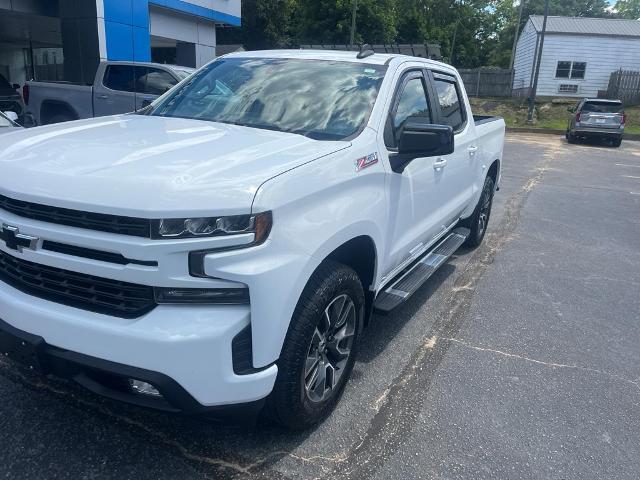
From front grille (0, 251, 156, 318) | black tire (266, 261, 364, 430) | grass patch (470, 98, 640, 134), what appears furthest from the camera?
grass patch (470, 98, 640, 134)

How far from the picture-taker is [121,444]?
2.73 metres

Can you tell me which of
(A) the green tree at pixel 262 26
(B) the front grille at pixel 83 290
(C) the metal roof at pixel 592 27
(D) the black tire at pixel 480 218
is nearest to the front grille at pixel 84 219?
(B) the front grille at pixel 83 290

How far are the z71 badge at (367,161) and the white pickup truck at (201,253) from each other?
13 millimetres

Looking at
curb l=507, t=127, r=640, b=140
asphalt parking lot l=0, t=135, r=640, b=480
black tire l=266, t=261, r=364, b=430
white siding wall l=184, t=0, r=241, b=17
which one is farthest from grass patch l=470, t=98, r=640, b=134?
black tire l=266, t=261, r=364, b=430

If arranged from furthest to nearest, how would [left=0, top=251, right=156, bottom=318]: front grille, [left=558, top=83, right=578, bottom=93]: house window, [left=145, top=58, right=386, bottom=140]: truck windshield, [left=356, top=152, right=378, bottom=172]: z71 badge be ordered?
[left=558, top=83, right=578, bottom=93]: house window → [left=145, top=58, right=386, bottom=140]: truck windshield → [left=356, top=152, right=378, bottom=172]: z71 badge → [left=0, top=251, right=156, bottom=318]: front grille

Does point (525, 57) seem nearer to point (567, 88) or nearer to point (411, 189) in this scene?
point (567, 88)

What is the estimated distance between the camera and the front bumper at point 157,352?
7.05 feet

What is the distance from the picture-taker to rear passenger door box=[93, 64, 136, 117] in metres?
10.6

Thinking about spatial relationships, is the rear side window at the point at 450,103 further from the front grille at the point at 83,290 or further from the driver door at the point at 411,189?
the front grille at the point at 83,290

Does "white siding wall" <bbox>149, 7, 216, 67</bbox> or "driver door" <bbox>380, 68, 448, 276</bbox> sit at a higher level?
"white siding wall" <bbox>149, 7, 216, 67</bbox>

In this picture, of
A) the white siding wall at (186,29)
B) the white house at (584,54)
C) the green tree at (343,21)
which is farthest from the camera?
the green tree at (343,21)

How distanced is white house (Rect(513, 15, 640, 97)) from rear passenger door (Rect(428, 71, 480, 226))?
3217cm

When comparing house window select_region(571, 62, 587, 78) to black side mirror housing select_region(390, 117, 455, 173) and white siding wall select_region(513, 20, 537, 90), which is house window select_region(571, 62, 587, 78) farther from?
black side mirror housing select_region(390, 117, 455, 173)

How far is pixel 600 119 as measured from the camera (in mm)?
20438
